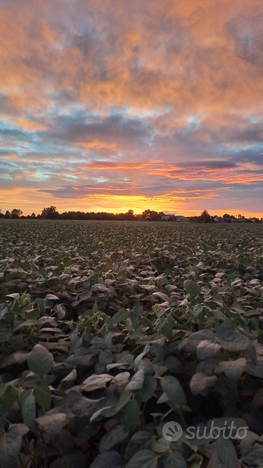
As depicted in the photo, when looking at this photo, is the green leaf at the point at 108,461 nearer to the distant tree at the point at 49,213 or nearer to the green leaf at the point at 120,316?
the green leaf at the point at 120,316

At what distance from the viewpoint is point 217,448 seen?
1147 millimetres

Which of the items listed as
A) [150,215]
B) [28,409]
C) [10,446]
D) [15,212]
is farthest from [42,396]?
[15,212]

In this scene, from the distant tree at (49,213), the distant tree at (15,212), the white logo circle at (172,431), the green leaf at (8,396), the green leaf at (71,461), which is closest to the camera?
the white logo circle at (172,431)

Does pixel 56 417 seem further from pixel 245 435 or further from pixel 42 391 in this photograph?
pixel 245 435

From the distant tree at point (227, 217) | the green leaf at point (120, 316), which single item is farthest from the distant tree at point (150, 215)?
the green leaf at point (120, 316)

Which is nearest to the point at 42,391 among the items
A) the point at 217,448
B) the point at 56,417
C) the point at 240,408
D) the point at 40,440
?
the point at 56,417

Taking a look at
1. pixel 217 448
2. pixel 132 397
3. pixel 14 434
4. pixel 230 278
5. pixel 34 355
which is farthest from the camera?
pixel 230 278

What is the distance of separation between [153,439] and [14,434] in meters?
0.58

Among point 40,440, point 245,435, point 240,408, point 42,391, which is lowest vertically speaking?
point 40,440

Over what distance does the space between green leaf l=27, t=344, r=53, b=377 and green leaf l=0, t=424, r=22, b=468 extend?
0.83 ft

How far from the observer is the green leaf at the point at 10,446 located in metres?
1.19

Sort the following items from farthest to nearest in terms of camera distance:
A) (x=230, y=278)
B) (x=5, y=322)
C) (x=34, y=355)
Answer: (x=230, y=278)
(x=5, y=322)
(x=34, y=355)

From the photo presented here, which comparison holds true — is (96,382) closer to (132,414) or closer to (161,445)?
(132,414)

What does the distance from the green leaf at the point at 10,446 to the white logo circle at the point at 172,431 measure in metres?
0.60
